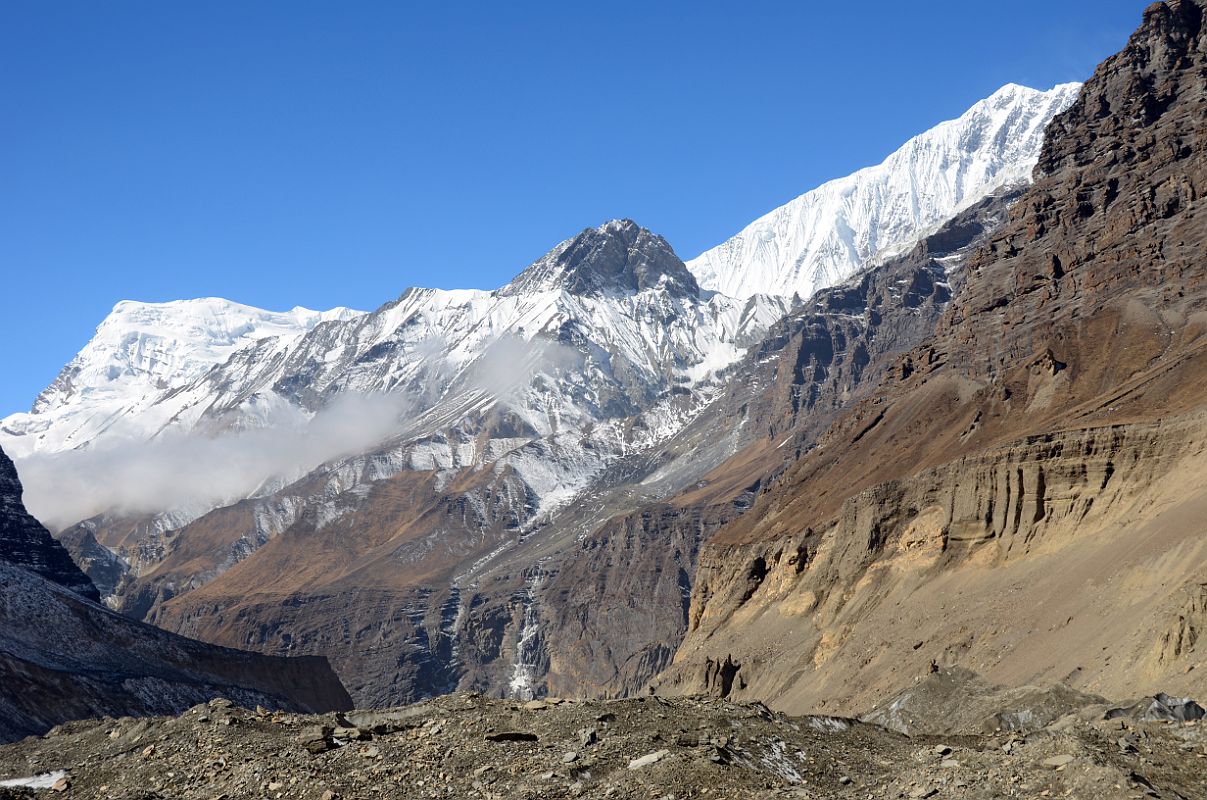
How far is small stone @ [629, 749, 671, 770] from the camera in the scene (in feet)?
115

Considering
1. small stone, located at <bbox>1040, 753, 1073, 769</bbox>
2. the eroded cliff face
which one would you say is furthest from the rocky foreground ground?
the eroded cliff face

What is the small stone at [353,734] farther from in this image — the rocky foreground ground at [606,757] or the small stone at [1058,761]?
the small stone at [1058,761]

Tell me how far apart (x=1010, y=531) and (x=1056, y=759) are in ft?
286

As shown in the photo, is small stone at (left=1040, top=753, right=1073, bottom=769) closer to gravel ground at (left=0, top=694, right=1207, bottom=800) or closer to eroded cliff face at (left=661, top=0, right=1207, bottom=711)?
gravel ground at (left=0, top=694, right=1207, bottom=800)

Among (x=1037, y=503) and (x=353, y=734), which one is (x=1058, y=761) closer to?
A: (x=353, y=734)

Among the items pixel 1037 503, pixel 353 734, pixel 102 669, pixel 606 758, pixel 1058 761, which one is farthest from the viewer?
pixel 102 669

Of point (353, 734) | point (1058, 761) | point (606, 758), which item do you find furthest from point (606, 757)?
point (1058, 761)

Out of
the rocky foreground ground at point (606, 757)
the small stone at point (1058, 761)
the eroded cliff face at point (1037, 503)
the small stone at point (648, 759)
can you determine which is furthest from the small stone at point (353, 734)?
the eroded cliff face at point (1037, 503)

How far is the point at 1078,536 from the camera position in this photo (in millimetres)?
106000

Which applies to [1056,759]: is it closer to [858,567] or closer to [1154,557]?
[1154,557]

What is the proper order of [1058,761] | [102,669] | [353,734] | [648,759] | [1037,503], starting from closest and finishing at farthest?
[1058,761] < [648,759] < [353,734] < [1037,503] < [102,669]

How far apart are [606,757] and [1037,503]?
280 ft

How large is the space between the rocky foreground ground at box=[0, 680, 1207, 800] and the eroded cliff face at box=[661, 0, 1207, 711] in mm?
27145

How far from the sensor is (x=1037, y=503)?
115 m
